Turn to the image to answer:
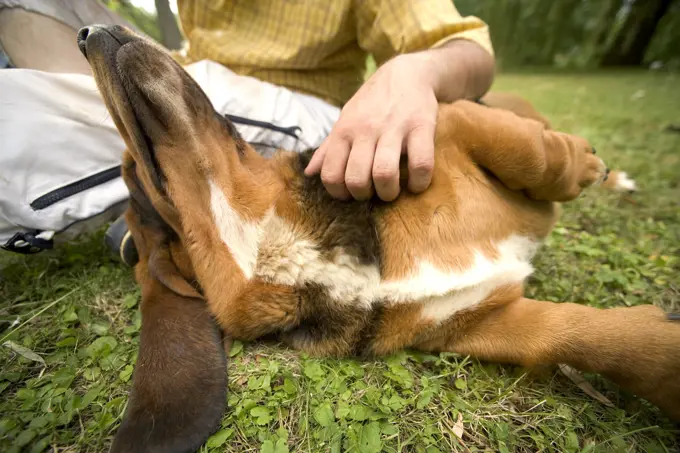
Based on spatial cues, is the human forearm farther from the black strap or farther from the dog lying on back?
the black strap

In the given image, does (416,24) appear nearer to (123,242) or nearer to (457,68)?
(457,68)

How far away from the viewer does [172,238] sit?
65.3 inches

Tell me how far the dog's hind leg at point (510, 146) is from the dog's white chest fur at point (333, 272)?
49cm

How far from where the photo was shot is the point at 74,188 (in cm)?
186

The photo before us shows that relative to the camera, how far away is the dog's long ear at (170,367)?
1084mm

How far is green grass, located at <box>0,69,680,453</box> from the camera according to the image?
1.23 metres

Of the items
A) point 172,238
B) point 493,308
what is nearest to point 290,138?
point 172,238

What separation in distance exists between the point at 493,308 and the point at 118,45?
1776mm

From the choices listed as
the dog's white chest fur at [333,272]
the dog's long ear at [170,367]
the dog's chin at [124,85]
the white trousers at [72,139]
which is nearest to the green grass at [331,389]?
the dog's long ear at [170,367]

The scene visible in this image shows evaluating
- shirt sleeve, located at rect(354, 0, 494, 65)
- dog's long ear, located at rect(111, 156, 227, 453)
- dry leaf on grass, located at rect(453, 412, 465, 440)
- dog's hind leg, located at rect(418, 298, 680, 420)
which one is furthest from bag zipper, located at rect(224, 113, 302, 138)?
dry leaf on grass, located at rect(453, 412, 465, 440)

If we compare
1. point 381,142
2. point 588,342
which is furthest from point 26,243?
point 588,342

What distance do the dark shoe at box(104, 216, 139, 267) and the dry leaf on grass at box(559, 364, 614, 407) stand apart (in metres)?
1.96

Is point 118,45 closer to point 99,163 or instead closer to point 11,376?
point 99,163

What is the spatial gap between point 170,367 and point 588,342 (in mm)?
1454
